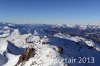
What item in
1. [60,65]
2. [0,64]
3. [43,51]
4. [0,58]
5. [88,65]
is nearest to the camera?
[60,65]

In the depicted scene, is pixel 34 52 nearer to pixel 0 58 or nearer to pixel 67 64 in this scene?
pixel 67 64

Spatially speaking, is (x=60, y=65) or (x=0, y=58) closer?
(x=60, y=65)

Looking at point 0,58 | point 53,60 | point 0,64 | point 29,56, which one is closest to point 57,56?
point 53,60

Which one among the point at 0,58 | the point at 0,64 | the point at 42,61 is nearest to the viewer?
the point at 42,61

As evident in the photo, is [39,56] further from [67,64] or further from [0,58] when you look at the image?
[0,58]

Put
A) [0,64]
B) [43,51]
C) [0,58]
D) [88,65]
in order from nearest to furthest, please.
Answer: [43,51]
[88,65]
[0,64]
[0,58]

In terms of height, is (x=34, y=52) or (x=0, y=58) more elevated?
(x=34, y=52)

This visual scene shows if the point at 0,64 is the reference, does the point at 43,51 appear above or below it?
above

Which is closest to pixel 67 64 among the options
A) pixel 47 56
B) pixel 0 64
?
pixel 47 56

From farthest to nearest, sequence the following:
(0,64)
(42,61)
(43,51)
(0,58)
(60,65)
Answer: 1. (0,58)
2. (0,64)
3. (43,51)
4. (42,61)
5. (60,65)
